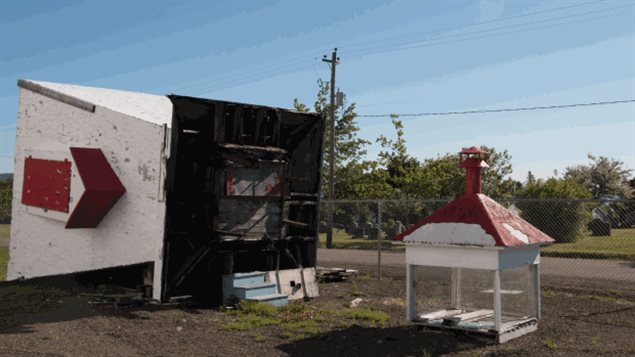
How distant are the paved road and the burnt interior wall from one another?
7.23 metres

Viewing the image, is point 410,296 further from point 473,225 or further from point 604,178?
point 604,178

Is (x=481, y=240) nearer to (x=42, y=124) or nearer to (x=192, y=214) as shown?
(x=192, y=214)

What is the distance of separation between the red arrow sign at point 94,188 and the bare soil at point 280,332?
5.49ft

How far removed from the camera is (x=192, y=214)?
454 inches

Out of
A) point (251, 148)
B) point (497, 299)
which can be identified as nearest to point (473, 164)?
point (497, 299)

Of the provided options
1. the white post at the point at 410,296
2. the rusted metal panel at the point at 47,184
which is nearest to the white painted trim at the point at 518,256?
the white post at the point at 410,296

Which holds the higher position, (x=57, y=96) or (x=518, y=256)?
(x=57, y=96)

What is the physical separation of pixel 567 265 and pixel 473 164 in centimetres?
1280

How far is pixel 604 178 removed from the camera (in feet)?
190

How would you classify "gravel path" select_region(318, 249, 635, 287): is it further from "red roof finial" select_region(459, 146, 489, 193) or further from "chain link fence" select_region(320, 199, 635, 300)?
"red roof finial" select_region(459, 146, 489, 193)

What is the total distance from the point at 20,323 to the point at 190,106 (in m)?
4.69

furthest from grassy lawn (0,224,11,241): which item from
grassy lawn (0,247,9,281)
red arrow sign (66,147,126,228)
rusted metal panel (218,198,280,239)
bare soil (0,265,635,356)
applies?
rusted metal panel (218,198,280,239)

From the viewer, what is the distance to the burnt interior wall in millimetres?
11375

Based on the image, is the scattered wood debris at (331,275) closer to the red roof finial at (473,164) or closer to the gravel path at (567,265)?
the gravel path at (567,265)
